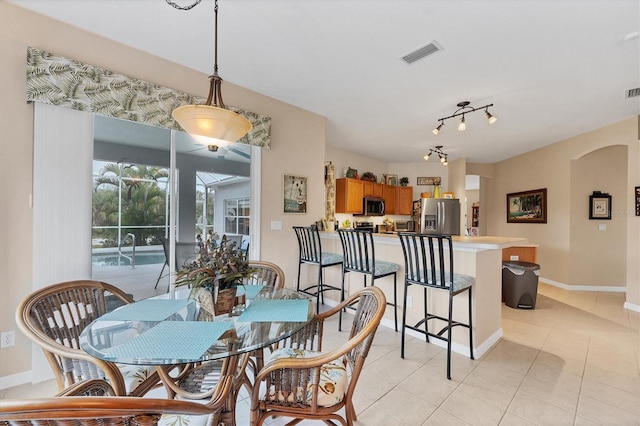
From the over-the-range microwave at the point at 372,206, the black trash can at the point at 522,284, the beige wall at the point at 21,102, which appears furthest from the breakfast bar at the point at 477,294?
the beige wall at the point at 21,102

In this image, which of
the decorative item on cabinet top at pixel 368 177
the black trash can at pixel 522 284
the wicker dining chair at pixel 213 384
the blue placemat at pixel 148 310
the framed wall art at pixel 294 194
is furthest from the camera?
the decorative item on cabinet top at pixel 368 177

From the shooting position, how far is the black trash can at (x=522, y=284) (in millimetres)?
3791

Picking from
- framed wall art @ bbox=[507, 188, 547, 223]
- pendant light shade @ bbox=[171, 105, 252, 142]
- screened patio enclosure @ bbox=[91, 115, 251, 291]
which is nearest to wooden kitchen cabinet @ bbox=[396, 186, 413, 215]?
framed wall art @ bbox=[507, 188, 547, 223]

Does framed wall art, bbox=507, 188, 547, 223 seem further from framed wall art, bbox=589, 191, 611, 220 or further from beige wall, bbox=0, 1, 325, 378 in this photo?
beige wall, bbox=0, 1, 325, 378

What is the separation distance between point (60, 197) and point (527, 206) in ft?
25.0

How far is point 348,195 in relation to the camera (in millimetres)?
5652

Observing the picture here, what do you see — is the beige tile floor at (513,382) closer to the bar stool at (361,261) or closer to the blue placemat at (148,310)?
the bar stool at (361,261)

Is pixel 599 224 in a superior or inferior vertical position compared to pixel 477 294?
superior

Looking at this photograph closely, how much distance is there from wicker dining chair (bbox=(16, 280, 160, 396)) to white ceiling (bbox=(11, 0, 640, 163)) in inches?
81.7

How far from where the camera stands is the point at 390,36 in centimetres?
231

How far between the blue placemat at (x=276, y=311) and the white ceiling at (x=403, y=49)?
6.87 ft

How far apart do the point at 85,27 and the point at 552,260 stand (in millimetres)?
7658

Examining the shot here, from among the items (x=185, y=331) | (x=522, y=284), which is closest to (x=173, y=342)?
(x=185, y=331)

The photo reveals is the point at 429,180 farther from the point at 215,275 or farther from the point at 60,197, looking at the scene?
the point at 60,197
